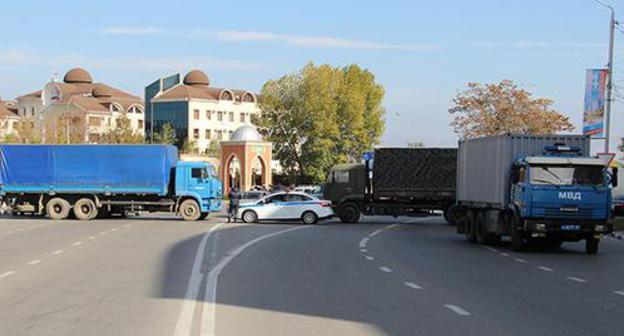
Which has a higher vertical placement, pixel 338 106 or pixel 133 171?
pixel 338 106

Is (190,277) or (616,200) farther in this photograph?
(616,200)

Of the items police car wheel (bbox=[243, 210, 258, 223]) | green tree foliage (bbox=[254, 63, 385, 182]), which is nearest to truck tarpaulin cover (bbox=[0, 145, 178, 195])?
police car wheel (bbox=[243, 210, 258, 223])

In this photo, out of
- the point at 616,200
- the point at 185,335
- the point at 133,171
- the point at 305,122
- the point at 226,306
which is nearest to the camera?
the point at 185,335

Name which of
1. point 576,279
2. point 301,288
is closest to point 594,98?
point 576,279

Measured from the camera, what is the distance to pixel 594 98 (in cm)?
3622

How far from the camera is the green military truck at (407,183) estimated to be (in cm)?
4012

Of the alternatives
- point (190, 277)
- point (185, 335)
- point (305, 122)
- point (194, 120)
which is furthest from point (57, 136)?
point (185, 335)

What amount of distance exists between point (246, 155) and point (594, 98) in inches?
2100

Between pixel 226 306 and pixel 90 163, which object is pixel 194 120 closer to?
pixel 90 163

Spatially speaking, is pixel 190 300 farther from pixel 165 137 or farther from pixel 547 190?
pixel 165 137

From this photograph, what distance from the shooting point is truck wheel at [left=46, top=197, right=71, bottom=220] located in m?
41.1

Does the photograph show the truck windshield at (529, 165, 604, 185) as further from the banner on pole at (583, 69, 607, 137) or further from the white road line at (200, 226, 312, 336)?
the banner on pole at (583, 69, 607, 137)

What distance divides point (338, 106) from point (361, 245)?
5979cm

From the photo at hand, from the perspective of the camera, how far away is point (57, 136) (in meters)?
88.0
